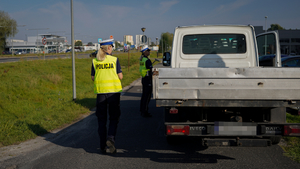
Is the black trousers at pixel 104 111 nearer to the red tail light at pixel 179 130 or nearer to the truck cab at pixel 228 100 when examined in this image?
the truck cab at pixel 228 100

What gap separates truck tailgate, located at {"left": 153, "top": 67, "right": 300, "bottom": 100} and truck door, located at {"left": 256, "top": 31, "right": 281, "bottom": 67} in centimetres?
240

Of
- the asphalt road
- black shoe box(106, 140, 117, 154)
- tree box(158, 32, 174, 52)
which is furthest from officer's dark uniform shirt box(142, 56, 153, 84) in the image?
tree box(158, 32, 174, 52)

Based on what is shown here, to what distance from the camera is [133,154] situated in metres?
4.47

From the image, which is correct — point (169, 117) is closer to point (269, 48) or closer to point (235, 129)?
point (235, 129)

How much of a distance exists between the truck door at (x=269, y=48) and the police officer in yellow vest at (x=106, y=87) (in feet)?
11.3

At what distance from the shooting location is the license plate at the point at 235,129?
370 cm

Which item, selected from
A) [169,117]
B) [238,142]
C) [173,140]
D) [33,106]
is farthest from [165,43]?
[238,142]

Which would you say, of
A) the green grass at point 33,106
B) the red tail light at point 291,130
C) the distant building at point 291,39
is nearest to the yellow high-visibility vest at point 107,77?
the green grass at point 33,106

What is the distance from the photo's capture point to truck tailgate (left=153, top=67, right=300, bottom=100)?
3.50 meters

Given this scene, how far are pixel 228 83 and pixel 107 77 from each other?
2017 millimetres

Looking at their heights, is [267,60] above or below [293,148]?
above

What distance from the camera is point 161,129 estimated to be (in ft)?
20.2

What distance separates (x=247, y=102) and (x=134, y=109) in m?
5.47

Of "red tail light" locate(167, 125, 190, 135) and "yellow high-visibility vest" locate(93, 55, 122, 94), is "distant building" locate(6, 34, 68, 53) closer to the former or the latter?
"yellow high-visibility vest" locate(93, 55, 122, 94)
